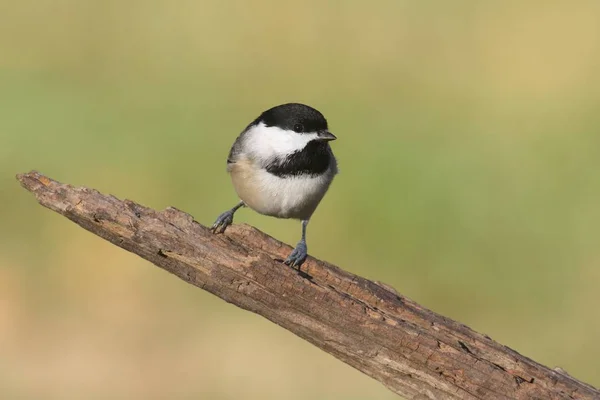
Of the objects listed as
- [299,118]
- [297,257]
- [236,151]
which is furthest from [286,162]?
[297,257]

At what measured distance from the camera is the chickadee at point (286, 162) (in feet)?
13.4

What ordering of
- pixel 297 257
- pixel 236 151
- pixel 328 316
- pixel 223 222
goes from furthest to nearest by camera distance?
1. pixel 236 151
2. pixel 223 222
3. pixel 297 257
4. pixel 328 316

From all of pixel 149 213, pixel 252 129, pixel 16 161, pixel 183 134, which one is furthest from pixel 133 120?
pixel 149 213

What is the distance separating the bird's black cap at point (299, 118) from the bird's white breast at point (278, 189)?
22cm

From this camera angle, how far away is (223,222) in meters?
3.93

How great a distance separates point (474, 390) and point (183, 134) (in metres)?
4.19

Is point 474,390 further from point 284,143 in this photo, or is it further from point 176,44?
point 176,44

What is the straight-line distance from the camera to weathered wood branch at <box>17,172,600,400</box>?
11.0ft

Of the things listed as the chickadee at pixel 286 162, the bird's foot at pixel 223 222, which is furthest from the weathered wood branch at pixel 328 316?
the chickadee at pixel 286 162

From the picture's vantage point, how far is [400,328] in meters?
3.37

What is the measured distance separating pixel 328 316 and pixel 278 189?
2.88 feet

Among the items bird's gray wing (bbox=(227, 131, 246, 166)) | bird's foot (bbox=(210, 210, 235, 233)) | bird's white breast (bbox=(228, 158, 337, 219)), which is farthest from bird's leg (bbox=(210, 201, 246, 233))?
bird's gray wing (bbox=(227, 131, 246, 166))

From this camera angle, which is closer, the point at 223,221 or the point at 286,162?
the point at 223,221

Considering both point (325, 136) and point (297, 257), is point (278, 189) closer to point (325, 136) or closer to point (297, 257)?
point (325, 136)
